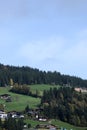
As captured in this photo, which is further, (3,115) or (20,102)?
(20,102)

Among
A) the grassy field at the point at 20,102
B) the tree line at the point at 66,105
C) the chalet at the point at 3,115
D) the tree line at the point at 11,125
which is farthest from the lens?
the grassy field at the point at 20,102

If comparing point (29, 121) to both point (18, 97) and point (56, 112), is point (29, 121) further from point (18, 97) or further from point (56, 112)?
point (18, 97)

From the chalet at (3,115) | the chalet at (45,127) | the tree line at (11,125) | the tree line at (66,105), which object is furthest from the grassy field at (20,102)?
the tree line at (11,125)

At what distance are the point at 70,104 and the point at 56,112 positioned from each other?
993 centimetres

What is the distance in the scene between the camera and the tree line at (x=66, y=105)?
157 meters

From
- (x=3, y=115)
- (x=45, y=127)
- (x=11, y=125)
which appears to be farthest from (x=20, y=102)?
(x=11, y=125)

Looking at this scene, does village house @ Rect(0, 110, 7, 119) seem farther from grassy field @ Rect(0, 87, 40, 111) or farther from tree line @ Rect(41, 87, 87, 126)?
tree line @ Rect(41, 87, 87, 126)

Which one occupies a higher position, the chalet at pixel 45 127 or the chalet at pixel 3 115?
the chalet at pixel 3 115

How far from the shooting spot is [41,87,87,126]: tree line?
157 metres

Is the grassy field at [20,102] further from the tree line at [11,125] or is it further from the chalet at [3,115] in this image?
the tree line at [11,125]

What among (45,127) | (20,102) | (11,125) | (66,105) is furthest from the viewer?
(20,102)

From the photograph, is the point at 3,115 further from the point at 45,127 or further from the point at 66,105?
the point at 66,105

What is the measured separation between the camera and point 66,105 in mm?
169625

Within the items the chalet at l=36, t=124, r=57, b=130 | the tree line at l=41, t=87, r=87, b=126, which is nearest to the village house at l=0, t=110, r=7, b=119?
the chalet at l=36, t=124, r=57, b=130
